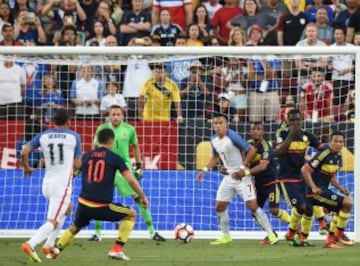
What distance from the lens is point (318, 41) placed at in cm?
2234

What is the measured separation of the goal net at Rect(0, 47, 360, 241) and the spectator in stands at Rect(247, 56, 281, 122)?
2 centimetres

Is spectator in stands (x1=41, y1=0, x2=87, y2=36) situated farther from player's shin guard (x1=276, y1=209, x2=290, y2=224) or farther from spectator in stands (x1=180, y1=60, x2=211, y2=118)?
player's shin guard (x1=276, y1=209, x2=290, y2=224)

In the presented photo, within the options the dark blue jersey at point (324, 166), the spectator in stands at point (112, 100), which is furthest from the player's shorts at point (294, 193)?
the spectator in stands at point (112, 100)

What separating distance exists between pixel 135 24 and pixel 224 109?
4.61 meters

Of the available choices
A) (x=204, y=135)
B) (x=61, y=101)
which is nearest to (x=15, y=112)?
(x=61, y=101)

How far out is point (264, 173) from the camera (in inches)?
738

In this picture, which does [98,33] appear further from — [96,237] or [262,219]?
[262,219]

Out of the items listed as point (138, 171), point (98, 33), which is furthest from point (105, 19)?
point (138, 171)

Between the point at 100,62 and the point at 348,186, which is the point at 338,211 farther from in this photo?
the point at 100,62

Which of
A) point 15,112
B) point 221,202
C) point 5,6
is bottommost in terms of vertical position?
point 221,202

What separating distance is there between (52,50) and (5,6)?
5.39m

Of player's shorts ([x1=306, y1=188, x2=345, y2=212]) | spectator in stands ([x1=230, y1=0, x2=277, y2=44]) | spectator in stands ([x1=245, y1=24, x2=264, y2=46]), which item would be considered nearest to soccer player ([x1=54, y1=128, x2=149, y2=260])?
player's shorts ([x1=306, y1=188, x2=345, y2=212])

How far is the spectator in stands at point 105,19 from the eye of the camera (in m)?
23.5

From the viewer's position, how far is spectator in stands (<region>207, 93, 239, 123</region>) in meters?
19.7
